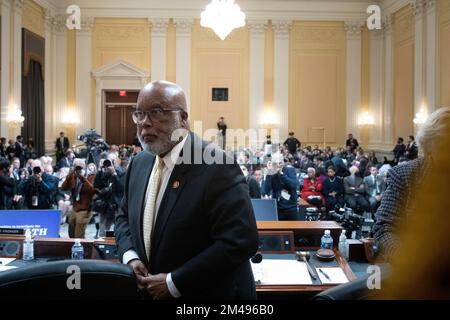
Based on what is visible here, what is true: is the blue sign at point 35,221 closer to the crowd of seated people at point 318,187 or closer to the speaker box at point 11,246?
the speaker box at point 11,246

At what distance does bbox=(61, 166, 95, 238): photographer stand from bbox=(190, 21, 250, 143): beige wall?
39.9 ft

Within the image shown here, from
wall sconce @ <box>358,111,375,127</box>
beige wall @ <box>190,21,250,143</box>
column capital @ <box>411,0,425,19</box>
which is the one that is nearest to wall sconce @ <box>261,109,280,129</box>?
beige wall @ <box>190,21,250,143</box>

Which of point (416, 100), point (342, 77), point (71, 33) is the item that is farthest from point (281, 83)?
point (71, 33)

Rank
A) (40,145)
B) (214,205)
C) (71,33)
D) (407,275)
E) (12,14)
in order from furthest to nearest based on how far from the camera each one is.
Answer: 1. (71,33)
2. (40,145)
3. (12,14)
4. (214,205)
5. (407,275)

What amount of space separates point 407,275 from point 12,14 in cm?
1639

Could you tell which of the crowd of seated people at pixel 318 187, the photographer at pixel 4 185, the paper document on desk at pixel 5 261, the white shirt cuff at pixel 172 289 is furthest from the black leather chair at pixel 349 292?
the photographer at pixel 4 185

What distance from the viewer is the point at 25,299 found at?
1111 mm

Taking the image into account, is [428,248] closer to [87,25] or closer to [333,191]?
[333,191]

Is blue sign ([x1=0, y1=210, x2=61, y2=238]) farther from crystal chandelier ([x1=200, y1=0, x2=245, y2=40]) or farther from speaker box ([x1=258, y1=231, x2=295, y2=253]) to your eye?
crystal chandelier ([x1=200, y1=0, x2=245, y2=40])

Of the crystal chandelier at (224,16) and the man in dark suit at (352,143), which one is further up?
the crystal chandelier at (224,16)

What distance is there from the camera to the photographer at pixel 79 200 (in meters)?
6.84

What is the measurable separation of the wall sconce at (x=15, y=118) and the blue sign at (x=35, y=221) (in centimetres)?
1158

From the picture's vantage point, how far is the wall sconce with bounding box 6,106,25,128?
14.6 meters

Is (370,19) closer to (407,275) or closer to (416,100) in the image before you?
(416,100)
